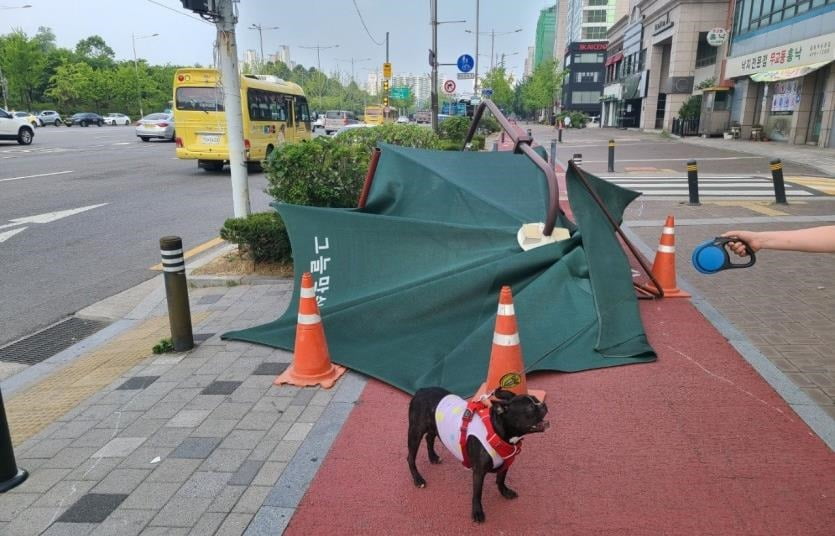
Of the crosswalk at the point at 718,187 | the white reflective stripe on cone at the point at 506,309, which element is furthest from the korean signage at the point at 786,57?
the white reflective stripe on cone at the point at 506,309

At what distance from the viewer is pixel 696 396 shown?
4.00 meters

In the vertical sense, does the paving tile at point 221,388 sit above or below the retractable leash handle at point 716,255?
below

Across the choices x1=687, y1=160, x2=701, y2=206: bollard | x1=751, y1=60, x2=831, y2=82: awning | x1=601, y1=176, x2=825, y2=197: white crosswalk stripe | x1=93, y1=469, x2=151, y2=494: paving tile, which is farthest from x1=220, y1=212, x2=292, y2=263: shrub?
x1=751, y1=60, x2=831, y2=82: awning

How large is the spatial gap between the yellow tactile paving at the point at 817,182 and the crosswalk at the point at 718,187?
0.02m

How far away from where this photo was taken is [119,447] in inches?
140

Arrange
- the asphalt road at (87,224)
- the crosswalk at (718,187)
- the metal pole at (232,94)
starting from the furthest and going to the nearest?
the crosswalk at (718,187), the metal pole at (232,94), the asphalt road at (87,224)

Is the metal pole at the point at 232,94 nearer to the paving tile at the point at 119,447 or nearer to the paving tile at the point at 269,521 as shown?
the paving tile at the point at 119,447

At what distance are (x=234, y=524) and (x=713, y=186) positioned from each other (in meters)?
15.0

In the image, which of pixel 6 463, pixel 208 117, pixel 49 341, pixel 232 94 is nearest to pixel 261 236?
pixel 232 94

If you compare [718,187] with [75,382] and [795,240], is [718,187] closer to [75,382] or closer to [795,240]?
[795,240]

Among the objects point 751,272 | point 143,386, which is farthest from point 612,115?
point 143,386

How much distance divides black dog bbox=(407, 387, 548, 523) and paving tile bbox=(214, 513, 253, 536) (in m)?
0.87

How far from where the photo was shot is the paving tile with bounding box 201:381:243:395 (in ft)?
13.9

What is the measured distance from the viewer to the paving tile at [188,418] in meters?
3.79
